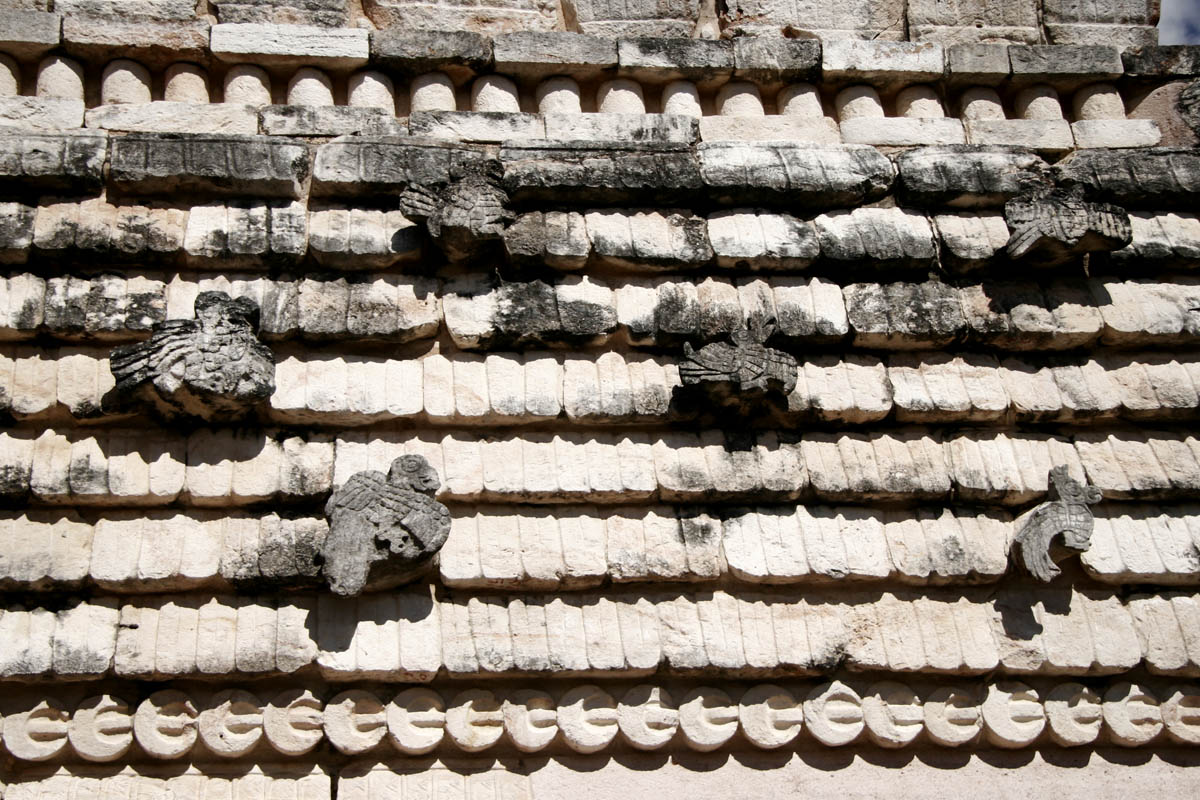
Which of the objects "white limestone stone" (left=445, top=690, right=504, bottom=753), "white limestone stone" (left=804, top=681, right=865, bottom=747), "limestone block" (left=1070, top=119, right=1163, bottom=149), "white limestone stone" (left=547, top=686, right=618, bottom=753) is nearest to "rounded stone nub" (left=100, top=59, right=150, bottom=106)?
"white limestone stone" (left=445, top=690, right=504, bottom=753)

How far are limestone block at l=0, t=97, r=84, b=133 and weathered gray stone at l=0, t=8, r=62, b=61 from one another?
26 cm

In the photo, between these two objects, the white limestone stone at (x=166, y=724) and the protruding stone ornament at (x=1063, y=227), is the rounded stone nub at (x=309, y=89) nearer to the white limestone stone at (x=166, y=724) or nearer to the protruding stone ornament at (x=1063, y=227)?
the white limestone stone at (x=166, y=724)

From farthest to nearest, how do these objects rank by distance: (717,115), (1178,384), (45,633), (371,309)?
(717,115) → (1178,384) → (371,309) → (45,633)

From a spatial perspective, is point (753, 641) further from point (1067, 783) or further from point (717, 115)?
point (717, 115)

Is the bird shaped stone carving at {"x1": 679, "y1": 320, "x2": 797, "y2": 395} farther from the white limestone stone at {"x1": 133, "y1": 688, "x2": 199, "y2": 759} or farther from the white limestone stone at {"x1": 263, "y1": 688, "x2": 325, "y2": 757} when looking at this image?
the white limestone stone at {"x1": 133, "y1": 688, "x2": 199, "y2": 759}

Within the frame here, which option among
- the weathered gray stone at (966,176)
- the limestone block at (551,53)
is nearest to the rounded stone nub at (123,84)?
the limestone block at (551,53)

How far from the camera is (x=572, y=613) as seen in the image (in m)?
4.64

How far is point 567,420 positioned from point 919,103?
A: 8.40ft

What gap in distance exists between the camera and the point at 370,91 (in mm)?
5559

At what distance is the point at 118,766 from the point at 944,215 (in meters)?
4.23

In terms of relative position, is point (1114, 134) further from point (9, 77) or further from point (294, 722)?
point (9, 77)

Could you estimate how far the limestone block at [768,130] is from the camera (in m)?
5.70

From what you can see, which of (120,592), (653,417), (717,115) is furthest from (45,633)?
(717,115)

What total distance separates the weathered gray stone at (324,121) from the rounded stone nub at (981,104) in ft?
9.25
